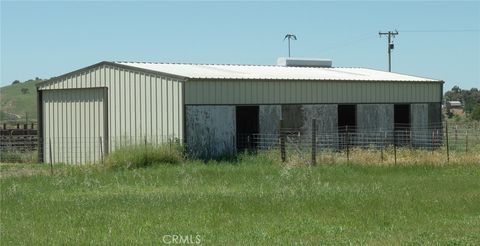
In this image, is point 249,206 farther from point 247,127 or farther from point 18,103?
point 18,103

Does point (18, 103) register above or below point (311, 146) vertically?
above

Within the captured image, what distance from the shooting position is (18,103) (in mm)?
127688

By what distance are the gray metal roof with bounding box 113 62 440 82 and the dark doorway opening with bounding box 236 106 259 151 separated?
4.24 ft

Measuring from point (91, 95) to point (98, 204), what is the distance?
51.2 feet

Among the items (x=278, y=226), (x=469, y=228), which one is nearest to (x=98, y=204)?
(x=278, y=226)

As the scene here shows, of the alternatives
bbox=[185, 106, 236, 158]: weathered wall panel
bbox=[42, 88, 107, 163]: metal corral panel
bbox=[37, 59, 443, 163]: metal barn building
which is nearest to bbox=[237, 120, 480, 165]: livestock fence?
bbox=[37, 59, 443, 163]: metal barn building

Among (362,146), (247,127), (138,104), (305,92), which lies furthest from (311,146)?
(138,104)

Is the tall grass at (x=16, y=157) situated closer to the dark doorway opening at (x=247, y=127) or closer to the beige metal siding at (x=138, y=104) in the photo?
the beige metal siding at (x=138, y=104)

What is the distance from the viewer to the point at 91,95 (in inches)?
1215

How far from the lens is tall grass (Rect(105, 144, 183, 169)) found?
82.7ft

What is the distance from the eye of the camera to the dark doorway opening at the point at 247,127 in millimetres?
29438

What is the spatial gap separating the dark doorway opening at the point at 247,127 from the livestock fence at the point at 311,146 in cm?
4

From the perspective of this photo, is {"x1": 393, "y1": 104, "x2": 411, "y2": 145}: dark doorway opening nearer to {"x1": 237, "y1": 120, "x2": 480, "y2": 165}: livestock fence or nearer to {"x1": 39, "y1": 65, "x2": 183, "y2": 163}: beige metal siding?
{"x1": 237, "y1": 120, "x2": 480, "y2": 165}: livestock fence

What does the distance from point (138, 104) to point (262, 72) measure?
634 cm
